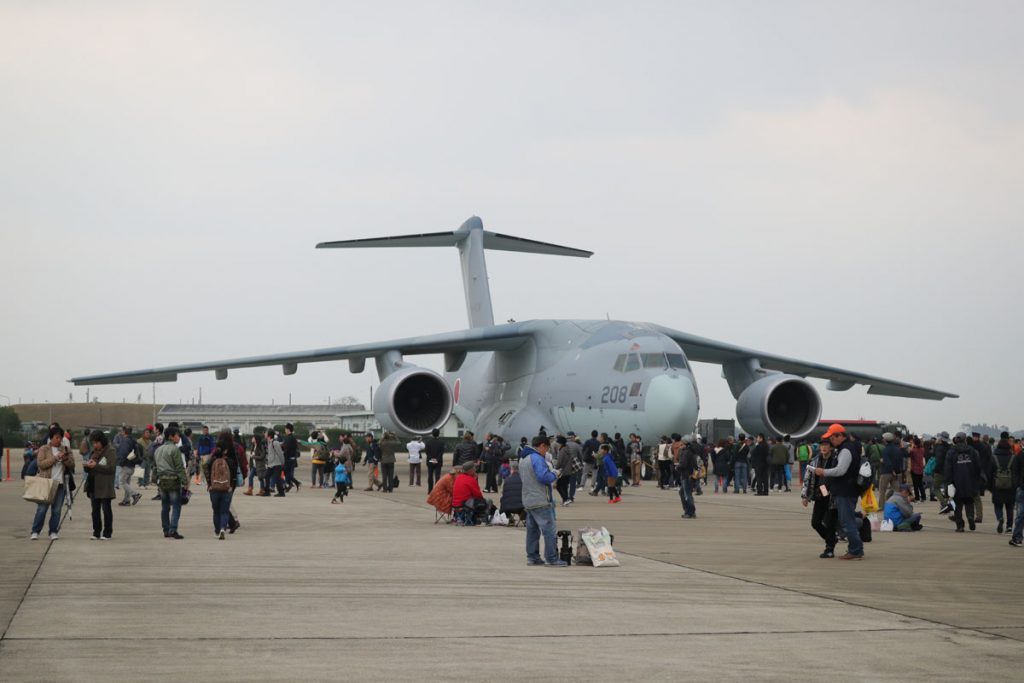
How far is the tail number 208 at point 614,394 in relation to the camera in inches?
1012

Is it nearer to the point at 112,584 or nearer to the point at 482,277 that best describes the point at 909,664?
the point at 112,584

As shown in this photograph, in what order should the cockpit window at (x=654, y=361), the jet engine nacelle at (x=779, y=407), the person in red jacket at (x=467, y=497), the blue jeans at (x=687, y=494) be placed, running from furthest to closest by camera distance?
the jet engine nacelle at (x=779, y=407) < the cockpit window at (x=654, y=361) < the blue jeans at (x=687, y=494) < the person in red jacket at (x=467, y=497)

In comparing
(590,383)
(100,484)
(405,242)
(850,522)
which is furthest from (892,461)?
(405,242)

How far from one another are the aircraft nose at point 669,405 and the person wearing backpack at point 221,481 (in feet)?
41.3

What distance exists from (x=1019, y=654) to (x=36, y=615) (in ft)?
20.5

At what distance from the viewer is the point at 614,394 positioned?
2603cm

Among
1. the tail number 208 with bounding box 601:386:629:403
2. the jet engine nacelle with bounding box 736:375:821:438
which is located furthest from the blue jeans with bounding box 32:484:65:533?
the jet engine nacelle with bounding box 736:375:821:438

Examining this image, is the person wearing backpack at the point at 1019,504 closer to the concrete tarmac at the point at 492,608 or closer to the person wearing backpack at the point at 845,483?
the concrete tarmac at the point at 492,608

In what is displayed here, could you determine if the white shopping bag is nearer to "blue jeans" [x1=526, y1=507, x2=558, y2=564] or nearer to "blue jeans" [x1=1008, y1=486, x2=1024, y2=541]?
"blue jeans" [x1=526, y1=507, x2=558, y2=564]

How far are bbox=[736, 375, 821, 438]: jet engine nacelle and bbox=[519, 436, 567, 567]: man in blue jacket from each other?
1750 centimetres

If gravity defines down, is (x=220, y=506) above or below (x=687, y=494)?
above

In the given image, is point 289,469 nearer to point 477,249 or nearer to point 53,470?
point 53,470

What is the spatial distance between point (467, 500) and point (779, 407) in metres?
16.2

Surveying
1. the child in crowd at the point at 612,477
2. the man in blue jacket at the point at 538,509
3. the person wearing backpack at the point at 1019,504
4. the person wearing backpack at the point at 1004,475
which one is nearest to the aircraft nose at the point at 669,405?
the child in crowd at the point at 612,477
